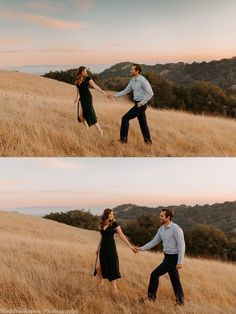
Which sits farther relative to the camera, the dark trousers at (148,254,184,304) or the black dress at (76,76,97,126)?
the black dress at (76,76,97,126)

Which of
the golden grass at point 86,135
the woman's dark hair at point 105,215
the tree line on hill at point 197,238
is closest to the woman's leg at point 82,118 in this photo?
the golden grass at point 86,135

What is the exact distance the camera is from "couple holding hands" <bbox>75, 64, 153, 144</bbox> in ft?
44.0

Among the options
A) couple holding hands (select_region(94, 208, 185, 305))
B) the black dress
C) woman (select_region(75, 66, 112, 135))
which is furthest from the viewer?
the black dress

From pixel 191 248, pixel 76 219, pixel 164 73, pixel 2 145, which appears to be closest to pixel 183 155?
pixel 2 145

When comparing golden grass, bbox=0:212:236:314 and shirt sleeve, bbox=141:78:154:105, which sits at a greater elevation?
shirt sleeve, bbox=141:78:154:105

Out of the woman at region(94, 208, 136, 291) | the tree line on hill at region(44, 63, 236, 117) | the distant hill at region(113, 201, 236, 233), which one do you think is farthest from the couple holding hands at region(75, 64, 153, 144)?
the distant hill at region(113, 201, 236, 233)

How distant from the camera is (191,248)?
167 feet

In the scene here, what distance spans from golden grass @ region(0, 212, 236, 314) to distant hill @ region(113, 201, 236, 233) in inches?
1713

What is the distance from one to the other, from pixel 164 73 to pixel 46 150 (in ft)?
218

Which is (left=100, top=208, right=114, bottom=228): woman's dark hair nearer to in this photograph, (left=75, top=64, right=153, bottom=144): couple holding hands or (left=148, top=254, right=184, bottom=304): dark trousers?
(left=148, top=254, right=184, bottom=304): dark trousers

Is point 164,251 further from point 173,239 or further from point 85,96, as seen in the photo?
point 85,96

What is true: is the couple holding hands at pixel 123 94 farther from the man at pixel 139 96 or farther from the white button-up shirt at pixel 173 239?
the white button-up shirt at pixel 173 239

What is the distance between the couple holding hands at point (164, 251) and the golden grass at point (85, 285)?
38 centimetres

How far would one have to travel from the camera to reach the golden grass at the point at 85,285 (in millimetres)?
11617
